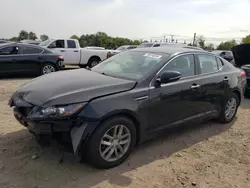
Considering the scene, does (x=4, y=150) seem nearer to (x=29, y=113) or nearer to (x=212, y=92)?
(x=29, y=113)

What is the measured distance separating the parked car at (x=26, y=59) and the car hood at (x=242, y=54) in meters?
6.69

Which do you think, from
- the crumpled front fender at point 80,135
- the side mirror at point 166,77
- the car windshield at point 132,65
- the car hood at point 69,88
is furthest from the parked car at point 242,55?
the crumpled front fender at point 80,135

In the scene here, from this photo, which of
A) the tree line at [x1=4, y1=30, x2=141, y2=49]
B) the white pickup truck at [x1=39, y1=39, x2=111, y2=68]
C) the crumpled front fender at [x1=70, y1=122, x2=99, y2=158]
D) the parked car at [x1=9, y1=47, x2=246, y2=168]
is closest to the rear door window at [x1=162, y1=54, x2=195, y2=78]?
the parked car at [x1=9, y1=47, x2=246, y2=168]

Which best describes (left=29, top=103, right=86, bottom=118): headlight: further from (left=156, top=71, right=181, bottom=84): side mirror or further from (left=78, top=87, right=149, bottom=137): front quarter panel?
(left=156, top=71, right=181, bottom=84): side mirror

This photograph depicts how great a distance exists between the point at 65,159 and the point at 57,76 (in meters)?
1.25

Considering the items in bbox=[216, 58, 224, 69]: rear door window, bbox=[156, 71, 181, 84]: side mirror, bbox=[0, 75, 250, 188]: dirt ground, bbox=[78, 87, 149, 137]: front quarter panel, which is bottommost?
bbox=[0, 75, 250, 188]: dirt ground

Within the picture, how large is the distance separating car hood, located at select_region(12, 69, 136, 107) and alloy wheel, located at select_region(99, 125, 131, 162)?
1.61 ft

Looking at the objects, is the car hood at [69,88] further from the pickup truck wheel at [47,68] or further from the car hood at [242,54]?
the car hood at [242,54]

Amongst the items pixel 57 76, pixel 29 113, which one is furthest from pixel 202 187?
pixel 57 76

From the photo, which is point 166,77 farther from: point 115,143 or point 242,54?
point 242,54

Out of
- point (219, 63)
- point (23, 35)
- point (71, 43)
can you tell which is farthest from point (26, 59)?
point (23, 35)

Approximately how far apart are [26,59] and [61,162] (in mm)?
7136

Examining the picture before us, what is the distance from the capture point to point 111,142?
3.26 m

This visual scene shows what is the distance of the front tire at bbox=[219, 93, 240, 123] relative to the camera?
16.5 feet
